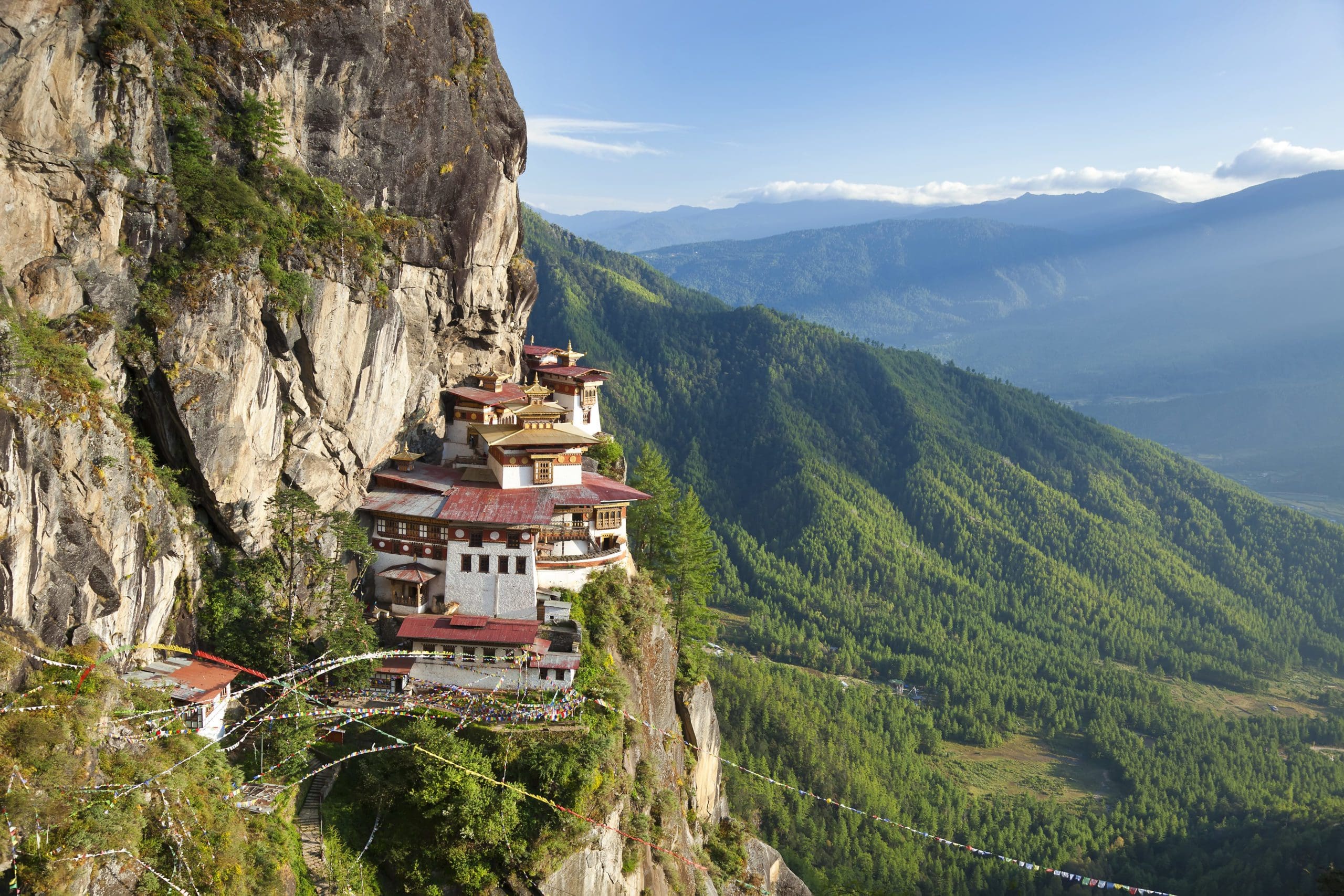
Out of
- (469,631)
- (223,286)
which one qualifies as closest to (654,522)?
(469,631)

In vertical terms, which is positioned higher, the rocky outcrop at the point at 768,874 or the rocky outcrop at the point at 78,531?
the rocky outcrop at the point at 78,531

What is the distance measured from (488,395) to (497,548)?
13.4 meters

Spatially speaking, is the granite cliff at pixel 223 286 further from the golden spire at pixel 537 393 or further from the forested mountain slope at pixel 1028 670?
the forested mountain slope at pixel 1028 670

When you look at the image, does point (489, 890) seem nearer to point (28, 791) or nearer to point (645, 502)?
point (28, 791)

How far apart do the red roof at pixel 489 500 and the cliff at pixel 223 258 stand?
7.16 feet

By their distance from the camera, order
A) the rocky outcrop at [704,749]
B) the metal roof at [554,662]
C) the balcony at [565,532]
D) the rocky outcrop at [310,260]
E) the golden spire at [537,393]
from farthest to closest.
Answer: the golden spire at [537,393], the rocky outcrop at [704,749], the balcony at [565,532], the metal roof at [554,662], the rocky outcrop at [310,260]

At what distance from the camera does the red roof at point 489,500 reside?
135 ft

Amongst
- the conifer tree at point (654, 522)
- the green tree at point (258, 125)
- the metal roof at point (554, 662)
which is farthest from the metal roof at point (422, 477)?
the green tree at point (258, 125)

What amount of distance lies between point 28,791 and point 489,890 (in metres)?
15.1

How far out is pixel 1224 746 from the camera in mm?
117750

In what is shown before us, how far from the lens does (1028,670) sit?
138 metres

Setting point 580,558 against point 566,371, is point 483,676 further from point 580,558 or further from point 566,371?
point 566,371

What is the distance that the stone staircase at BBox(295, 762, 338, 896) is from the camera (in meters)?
29.4

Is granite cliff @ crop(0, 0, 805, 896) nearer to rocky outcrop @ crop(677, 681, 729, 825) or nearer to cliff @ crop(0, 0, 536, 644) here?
cliff @ crop(0, 0, 536, 644)
